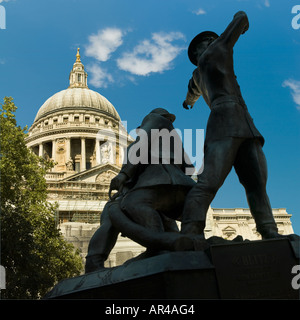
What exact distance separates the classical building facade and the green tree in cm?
618

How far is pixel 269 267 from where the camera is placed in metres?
3.15

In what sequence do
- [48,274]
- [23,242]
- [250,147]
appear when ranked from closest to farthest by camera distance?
[250,147]
[23,242]
[48,274]

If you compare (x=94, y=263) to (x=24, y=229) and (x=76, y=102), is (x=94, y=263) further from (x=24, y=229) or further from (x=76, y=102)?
(x=76, y=102)

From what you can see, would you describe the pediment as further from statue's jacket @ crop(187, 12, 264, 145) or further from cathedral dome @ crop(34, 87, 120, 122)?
statue's jacket @ crop(187, 12, 264, 145)

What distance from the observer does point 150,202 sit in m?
3.81

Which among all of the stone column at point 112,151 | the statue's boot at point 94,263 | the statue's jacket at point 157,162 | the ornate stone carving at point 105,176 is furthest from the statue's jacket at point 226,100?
the stone column at point 112,151

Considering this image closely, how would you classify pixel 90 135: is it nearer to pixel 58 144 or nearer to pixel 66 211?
pixel 58 144

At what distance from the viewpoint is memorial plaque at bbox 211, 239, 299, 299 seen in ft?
10.0

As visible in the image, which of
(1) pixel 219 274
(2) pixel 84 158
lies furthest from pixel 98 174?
(1) pixel 219 274

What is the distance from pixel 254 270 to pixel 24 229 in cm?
1142

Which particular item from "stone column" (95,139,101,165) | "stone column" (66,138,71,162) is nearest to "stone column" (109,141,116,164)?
"stone column" (95,139,101,165)

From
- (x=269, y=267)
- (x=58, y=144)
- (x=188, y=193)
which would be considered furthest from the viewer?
(x=58, y=144)

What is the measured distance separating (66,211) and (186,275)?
32718mm

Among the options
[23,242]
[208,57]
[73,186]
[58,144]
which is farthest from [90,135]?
[208,57]
